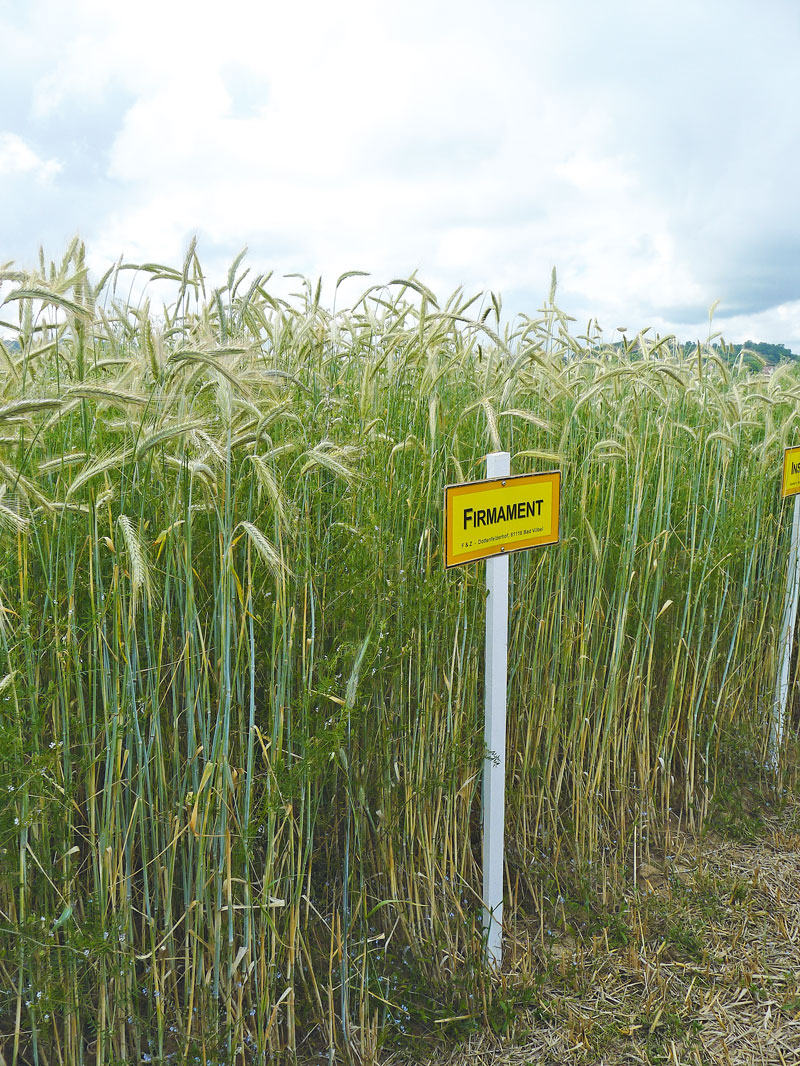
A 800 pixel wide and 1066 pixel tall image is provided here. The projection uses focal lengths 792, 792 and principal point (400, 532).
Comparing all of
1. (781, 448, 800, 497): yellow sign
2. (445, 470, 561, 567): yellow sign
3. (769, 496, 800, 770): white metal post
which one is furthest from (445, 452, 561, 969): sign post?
(769, 496, 800, 770): white metal post

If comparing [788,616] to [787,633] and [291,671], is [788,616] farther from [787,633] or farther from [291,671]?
[291,671]

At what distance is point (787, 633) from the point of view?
2.86 metres

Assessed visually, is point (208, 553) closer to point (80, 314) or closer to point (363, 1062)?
point (80, 314)

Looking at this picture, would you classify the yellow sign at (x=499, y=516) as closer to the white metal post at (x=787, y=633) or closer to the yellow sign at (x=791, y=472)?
the yellow sign at (x=791, y=472)

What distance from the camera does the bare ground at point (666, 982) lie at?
163 centimetres

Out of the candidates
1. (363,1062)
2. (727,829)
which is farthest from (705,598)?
(363,1062)

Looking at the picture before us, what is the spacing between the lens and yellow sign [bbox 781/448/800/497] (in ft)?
8.81

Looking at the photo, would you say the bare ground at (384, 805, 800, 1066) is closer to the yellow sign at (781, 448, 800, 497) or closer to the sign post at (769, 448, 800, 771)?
the sign post at (769, 448, 800, 771)

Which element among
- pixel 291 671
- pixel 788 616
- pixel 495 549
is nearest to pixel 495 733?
pixel 495 549

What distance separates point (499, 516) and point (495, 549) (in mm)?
66

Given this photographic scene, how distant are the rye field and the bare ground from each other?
89 mm

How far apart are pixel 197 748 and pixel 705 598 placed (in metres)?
1.62

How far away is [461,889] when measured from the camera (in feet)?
5.71

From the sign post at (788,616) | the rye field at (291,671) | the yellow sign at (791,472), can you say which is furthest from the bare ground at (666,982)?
the yellow sign at (791,472)
